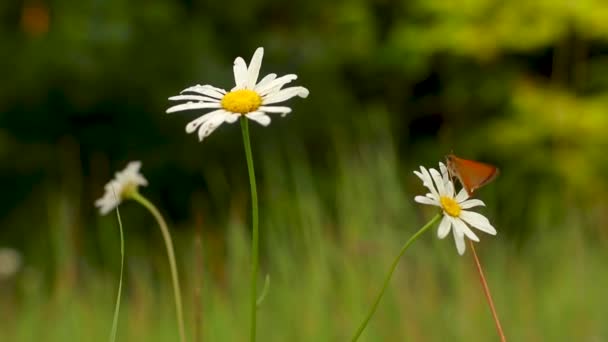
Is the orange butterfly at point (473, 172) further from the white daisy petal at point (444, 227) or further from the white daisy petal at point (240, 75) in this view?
the white daisy petal at point (240, 75)

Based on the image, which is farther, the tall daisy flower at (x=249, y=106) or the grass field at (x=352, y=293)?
the grass field at (x=352, y=293)

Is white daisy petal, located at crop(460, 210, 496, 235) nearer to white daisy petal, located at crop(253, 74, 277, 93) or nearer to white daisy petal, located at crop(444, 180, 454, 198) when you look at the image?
white daisy petal, located at crop(444, 180, 454, 198)

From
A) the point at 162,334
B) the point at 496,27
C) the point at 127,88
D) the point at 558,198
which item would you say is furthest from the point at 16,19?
the point at 162,334

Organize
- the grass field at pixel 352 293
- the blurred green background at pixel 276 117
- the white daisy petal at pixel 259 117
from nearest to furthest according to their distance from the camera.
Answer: the white daisy petal at pixel 259 117 → the grass field at pixel 352 293 → the blurred green background at pixel 276 117

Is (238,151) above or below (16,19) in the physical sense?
below

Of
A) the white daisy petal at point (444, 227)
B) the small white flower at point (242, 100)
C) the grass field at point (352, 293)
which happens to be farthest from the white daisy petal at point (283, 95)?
the grass field at point (352, 293)

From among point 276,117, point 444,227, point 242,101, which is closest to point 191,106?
point 242,101

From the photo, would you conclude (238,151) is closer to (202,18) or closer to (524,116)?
(202,18)

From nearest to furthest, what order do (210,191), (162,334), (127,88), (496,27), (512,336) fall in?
(512,336)
(162,334)
(210,191)
(127,88)
(496,27)
